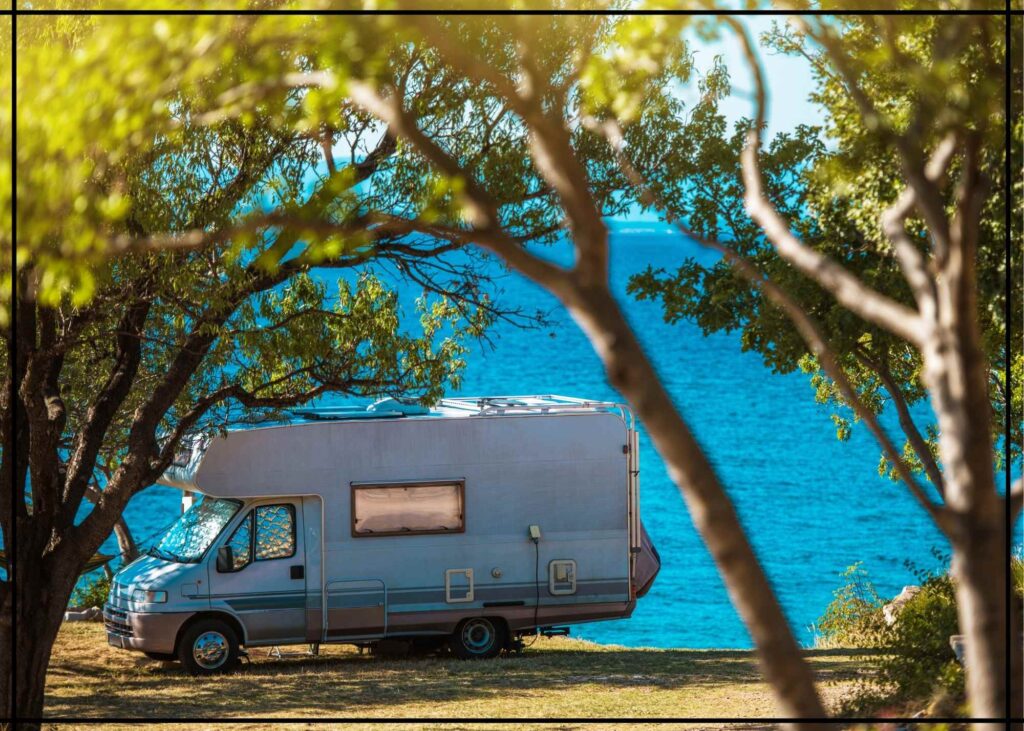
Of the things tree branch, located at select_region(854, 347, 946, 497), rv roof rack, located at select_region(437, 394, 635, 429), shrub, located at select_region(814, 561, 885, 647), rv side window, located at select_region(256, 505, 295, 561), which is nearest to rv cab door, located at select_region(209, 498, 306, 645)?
rv side window, located at select_region(256, 505, 295, 561)

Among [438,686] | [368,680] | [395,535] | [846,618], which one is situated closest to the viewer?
[438,686]

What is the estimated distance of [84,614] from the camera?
17.6m

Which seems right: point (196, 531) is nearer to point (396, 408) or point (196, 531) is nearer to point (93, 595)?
point (396, 408)

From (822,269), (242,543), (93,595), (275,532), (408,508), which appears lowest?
(93,595)

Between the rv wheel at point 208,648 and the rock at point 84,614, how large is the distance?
194 inches

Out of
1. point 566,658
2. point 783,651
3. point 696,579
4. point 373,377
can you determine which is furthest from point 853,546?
point 783,651

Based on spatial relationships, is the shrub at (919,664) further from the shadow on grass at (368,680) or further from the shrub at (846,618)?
the shrub at (846,618)

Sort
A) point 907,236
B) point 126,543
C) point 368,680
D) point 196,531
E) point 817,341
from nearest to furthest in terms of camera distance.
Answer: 1. point 817,341
2. point 907,236
3. point 368,680
4. point 196,531
5. point 126,543

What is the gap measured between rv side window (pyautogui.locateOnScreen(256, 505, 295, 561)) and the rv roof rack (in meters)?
2.06

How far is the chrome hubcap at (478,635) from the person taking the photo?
13898mm

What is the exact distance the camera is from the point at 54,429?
31.8 feet

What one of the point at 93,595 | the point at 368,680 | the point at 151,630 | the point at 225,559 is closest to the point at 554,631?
the point at 368,680

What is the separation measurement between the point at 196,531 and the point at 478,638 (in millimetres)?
3263

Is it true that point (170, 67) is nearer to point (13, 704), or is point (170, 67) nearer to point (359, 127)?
point (359, 127)
